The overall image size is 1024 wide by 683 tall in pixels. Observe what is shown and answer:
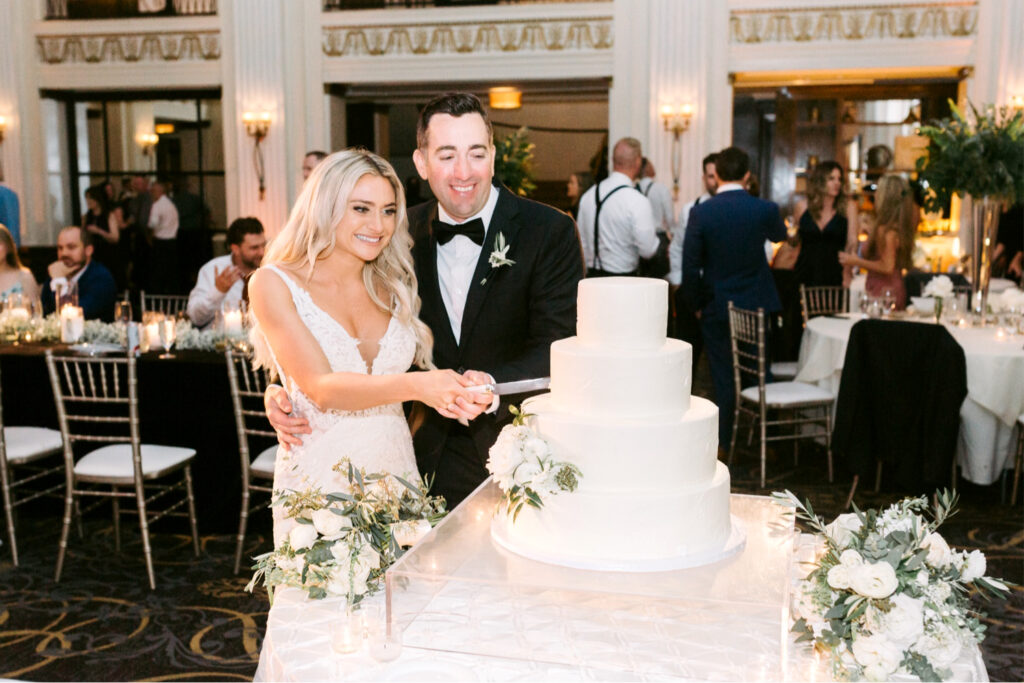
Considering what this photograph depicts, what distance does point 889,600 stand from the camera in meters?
1.51

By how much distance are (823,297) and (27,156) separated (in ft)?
31.4

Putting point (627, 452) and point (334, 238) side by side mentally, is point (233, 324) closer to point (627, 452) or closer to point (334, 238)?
point (334, 238)

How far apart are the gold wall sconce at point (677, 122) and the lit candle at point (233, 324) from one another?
615 cm

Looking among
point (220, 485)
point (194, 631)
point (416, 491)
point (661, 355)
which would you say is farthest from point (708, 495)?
point (220, 485)

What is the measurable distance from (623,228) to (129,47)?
7701mm

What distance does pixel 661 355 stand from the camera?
70.1 inches

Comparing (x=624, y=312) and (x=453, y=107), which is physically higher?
(x=453, y=107)

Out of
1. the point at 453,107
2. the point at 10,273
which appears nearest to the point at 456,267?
the point at 453,107

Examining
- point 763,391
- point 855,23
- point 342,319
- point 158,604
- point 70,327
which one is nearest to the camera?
point 342,319

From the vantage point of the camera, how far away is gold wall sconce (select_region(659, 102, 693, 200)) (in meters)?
10.0

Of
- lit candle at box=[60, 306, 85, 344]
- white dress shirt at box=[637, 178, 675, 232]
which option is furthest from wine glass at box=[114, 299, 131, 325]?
white dress shirt at box=[637, 178, 675, 232]

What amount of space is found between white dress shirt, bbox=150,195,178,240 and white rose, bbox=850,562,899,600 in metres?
10.9

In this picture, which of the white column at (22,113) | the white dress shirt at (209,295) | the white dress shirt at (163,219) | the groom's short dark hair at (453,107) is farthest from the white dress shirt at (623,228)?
the white column at (22,113)

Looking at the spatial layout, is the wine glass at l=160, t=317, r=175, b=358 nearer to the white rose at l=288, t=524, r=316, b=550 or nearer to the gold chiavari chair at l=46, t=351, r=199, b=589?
the gold chiavari chair at l=46, t=351, r=199, b=589
